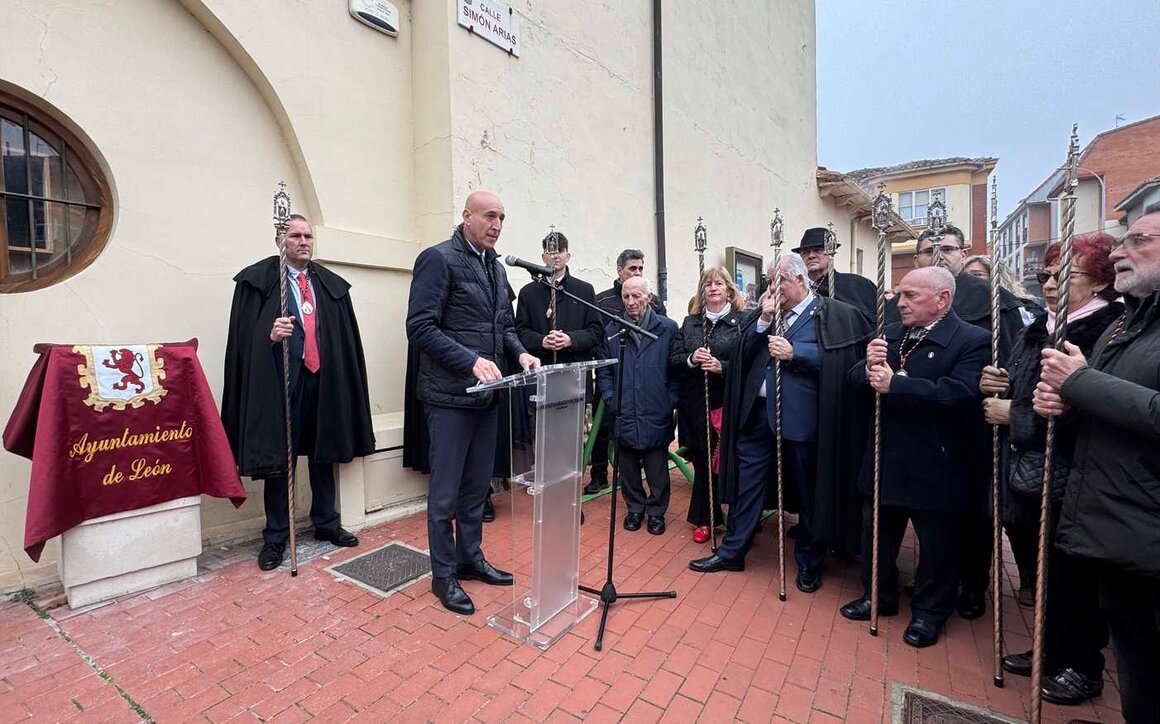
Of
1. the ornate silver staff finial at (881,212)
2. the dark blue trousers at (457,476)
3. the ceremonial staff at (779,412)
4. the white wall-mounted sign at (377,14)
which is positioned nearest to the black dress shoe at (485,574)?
the dark blue trousers at (457,476)

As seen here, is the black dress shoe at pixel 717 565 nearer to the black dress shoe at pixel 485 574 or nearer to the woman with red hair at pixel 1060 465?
the black dress shoe at pixel 485 574

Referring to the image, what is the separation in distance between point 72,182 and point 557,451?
343cm

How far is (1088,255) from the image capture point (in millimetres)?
2418

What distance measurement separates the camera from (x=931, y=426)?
269 centimetres

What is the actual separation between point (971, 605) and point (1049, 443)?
145 centimetres

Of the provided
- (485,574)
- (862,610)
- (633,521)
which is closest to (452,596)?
(485,574)

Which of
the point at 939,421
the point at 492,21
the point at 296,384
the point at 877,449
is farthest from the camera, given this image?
the point at 492,21

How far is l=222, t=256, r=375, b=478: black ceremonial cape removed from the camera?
3.46 meters

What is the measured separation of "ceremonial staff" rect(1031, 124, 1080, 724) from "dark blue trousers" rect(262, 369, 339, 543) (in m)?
3.97

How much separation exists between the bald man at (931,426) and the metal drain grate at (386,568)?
2.78 metres

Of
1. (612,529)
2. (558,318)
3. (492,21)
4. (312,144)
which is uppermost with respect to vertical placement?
(492,21)

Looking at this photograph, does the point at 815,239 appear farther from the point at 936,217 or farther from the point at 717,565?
the point at 717,565

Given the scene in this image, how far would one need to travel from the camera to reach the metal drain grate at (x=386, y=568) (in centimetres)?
335

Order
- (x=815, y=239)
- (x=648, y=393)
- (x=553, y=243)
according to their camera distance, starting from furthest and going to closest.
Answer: (x=815, y=239), (x=648, y=393), (x=553, y=243)
